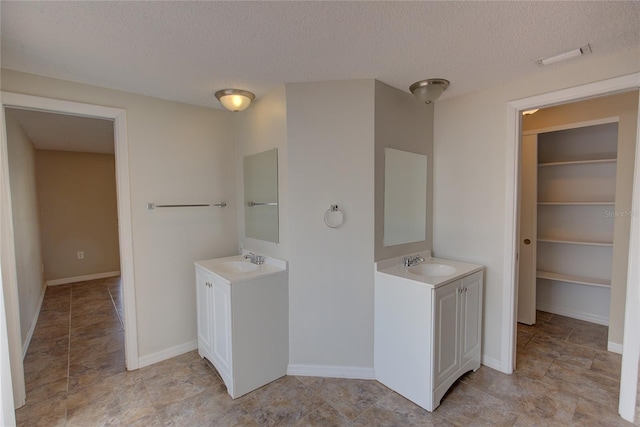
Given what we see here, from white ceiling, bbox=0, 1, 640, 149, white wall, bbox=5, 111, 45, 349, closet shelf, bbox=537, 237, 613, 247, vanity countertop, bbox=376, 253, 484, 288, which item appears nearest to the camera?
white ceiling, bbox=0, 1, 640, 149

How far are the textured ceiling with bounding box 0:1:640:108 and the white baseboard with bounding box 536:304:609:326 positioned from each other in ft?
9.02

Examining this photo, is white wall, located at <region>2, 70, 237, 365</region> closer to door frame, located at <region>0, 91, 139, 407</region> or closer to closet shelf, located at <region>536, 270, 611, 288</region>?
door frame, located at <region>0, 91, 139, 407</region>

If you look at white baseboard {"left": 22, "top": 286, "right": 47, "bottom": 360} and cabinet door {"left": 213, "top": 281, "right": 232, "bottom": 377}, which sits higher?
cabinet door {"left": 213, "top": 281, "right": 232, "bottom": 377}

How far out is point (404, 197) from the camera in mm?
2570

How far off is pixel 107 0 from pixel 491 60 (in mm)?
2157

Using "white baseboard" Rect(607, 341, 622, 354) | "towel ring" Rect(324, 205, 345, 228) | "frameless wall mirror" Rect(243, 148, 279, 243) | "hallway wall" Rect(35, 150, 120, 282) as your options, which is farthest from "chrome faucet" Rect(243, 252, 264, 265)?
"hallway wall" Rect(35, 150, 120, 282)

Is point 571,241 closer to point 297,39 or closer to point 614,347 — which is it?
point 614,347

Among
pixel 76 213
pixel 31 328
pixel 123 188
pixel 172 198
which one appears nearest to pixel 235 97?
pixel 172 198

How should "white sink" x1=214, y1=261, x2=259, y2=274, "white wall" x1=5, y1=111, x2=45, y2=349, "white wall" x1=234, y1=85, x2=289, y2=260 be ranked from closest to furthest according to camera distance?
1. "white wall" x1=234, y1=85, x2=289, y2=260
2. "white sink" x1=214, y1=261, x2=259, y2=274
3. "white wall" x1=5, y1=111, x2=45, y2=349

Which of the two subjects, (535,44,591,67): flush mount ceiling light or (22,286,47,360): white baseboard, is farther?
(22,286,47,360): white baseboard

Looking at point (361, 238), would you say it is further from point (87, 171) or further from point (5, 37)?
point (87, 171)

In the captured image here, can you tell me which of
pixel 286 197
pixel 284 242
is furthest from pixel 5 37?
pixel 284 242

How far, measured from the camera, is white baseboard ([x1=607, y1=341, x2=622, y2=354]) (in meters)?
2.61

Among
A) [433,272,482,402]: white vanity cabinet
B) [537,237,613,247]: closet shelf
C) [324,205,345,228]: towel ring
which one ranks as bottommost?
[433,272,482,402]: white vanity cabinet
